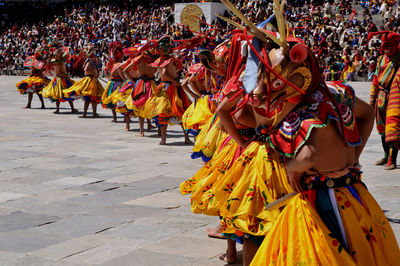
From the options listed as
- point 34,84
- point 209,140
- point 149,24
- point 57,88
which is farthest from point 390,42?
point 149,24

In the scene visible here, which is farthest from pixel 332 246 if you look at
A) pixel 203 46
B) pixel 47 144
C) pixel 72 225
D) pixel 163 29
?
pixel 163 29

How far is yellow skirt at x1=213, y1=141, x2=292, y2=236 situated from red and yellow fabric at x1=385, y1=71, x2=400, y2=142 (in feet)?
14.7

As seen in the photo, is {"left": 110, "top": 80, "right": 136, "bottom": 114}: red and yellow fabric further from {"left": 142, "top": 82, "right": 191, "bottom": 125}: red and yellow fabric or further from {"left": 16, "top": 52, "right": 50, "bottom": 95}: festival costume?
{"left": 16, "top": 52, "right": 50, "bottom": 95}: festival costume

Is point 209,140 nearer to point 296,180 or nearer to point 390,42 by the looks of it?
point 390,42

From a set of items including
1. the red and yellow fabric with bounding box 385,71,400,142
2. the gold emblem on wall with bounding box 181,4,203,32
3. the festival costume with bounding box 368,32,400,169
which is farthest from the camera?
the gold emblem on wall with bounding box 181,4,203,32

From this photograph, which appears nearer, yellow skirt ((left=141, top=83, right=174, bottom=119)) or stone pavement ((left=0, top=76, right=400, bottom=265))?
stone pavement ((left=0, top=76, right=400, bottom=265))

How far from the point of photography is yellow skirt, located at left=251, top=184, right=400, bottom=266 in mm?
2879

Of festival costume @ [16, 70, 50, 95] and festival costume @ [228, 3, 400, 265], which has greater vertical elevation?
festival costume @ [228, 3, 400, 265]

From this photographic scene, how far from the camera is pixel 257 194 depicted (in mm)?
3744

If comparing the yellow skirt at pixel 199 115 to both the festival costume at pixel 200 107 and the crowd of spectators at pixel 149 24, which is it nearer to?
the festival costume at pixel 200 107

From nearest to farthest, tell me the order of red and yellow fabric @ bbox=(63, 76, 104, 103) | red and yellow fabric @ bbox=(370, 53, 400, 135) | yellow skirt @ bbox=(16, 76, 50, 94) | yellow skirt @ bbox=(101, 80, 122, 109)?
red and yellow fabric @ bbox=(370, 53, 400, 135)
yellow skirt @ bbox=(101, 80, 122, 109)
red and yellow fabric @ bbox=(63, 76, 104, 103)
yellow skirt @ bbox=(16, 76, 50, 94)

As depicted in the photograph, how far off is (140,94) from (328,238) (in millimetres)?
8996

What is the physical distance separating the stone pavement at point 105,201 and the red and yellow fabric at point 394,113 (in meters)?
0.52

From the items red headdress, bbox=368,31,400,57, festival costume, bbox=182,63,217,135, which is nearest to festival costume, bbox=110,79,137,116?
festival costume, bbox=182,63,217,135
